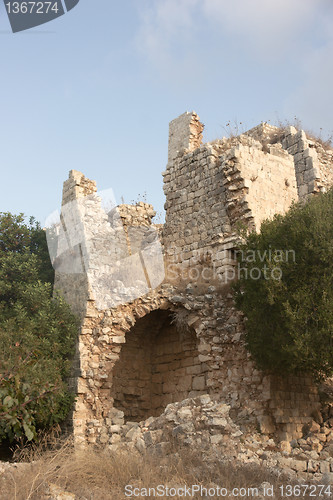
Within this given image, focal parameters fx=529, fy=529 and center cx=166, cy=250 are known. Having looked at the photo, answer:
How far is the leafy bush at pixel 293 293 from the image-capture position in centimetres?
902

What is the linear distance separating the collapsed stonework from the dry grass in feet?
8.24

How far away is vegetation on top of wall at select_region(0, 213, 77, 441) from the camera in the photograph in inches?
358

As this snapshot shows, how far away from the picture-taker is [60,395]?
35.7 feet

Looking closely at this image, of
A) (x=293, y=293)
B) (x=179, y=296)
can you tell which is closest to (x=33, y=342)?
(x=179, y=296)

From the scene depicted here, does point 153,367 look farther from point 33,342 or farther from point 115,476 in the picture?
point 115,476

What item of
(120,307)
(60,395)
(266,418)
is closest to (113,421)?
(60,395)

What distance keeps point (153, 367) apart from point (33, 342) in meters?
3.48

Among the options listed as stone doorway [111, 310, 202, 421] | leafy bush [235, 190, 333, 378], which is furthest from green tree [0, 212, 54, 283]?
leafy bush [235, 190, 333, 378]

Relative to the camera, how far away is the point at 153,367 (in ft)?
43.7

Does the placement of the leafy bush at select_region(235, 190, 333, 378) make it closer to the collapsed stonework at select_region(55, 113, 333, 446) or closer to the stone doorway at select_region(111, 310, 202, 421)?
the collapsed stonework at select_region(55, 113, 333, 446)

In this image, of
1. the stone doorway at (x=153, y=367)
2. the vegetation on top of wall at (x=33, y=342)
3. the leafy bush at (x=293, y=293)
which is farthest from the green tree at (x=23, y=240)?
the leafy bush at (x=293, y=293)

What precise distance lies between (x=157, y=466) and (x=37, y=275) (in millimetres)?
7805

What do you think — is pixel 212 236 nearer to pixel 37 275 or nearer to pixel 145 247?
pixel 145 247

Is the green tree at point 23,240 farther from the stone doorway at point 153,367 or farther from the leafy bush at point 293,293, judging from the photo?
the leafy bush at point 293,293
